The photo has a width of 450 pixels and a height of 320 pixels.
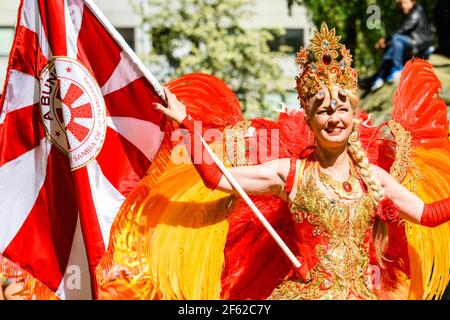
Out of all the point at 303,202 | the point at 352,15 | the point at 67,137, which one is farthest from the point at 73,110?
the point at 352,15

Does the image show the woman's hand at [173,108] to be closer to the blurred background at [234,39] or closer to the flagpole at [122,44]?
the flagpole at [122,44]

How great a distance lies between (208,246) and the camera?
164 inches

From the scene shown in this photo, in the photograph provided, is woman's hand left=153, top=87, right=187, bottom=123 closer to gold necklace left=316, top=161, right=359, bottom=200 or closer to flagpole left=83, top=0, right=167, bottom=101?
flagpole left=83, top=0, right=167, bottom=101

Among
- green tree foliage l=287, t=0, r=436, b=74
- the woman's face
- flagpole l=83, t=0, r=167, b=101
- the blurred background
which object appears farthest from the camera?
green tree foliage l=287, t=0, r=436, b=74

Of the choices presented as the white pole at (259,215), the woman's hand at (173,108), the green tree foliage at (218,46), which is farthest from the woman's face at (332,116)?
the green tree foliage at (218,46)

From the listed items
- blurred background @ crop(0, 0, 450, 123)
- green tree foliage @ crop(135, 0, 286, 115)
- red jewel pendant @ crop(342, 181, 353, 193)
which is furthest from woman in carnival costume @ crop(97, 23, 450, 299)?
green tree foliage @ crop(135, 0, 286, 115)

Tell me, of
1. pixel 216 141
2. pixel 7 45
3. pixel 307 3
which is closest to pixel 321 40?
pixel 216 141

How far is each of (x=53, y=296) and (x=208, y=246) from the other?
2.55 ft

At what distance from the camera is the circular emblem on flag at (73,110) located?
4.01 m

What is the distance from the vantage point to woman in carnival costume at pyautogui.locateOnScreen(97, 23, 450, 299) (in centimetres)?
387

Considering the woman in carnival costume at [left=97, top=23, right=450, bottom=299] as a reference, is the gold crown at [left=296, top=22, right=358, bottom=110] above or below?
above

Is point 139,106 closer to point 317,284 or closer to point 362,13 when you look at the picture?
point 317,284

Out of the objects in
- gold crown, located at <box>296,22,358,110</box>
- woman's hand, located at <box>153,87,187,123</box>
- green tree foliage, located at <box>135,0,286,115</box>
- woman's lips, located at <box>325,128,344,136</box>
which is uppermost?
gold crown, located at <box>296,22,358,110</box>

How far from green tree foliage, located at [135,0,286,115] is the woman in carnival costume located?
9219 millimetres
